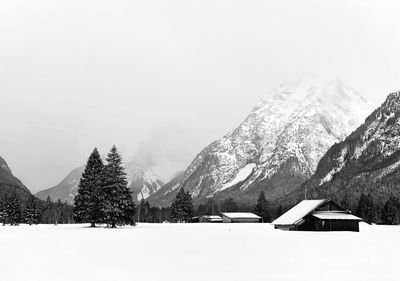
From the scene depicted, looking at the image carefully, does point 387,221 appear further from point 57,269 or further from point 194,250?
point 57,269

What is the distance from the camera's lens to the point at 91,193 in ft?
246

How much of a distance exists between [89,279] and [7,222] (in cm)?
11842

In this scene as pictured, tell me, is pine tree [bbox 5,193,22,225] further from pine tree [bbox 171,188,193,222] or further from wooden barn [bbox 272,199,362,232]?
wooden barn [bbox 272,199,362,232]

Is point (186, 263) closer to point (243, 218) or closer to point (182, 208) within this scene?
point (182, 208)

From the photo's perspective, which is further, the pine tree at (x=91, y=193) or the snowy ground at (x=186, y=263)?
the pine tree at (x=91, y=193)

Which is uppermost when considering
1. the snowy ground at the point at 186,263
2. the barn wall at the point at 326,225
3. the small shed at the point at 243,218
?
the small shed at the point at 243,218

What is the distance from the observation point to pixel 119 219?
72.2 m

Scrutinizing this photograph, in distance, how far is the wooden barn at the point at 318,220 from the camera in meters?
86.2

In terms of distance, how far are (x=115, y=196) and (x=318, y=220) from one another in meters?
37.8

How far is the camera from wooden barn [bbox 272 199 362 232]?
8619 centimetres

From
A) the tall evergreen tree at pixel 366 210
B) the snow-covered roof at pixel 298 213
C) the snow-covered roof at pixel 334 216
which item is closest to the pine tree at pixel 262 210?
the tall evergreen tree at pixel 366 210

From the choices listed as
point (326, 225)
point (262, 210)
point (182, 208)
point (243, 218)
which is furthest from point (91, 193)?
point (262, 210)

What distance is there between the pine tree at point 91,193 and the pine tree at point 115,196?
1.27 meters

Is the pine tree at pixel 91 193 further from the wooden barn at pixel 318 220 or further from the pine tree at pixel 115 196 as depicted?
the wooden barn at pixel 318 220
